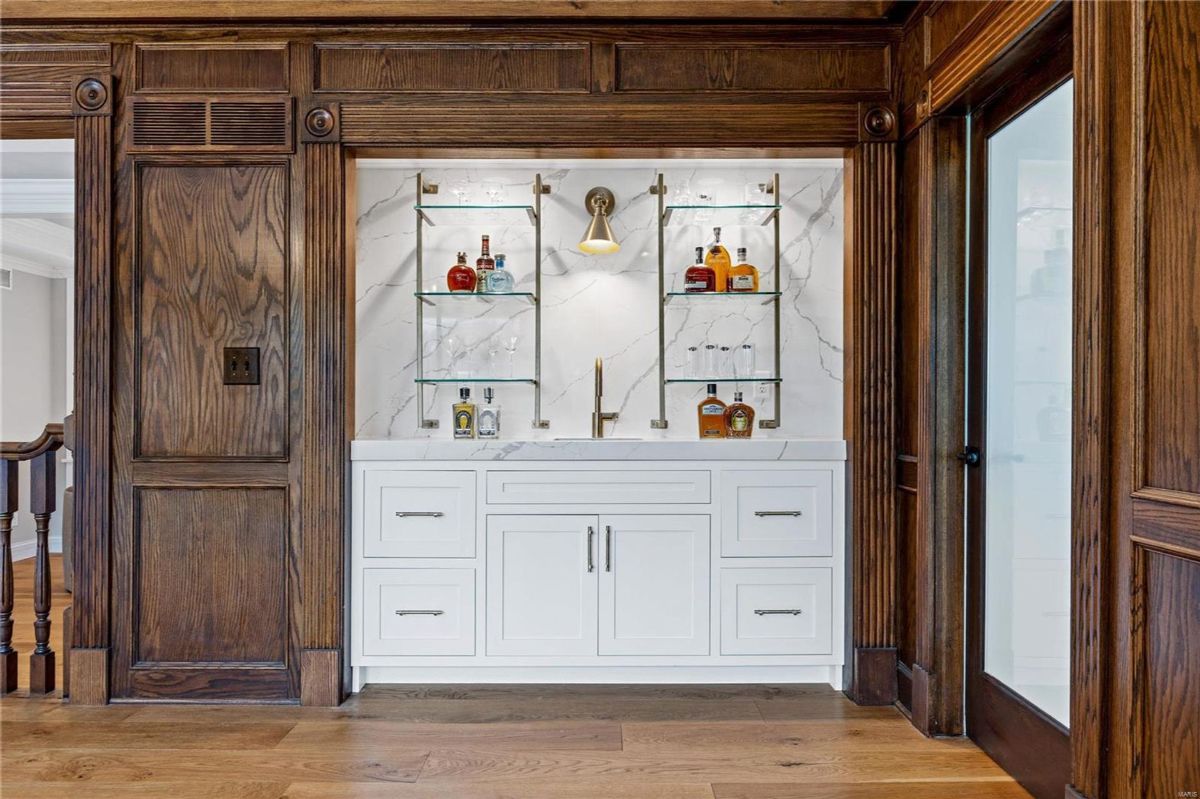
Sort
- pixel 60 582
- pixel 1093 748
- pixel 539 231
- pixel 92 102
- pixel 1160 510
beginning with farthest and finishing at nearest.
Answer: pixel 60 582, pixel 539 231, pixel 92 102, pixel 1093 748, pixel 1160 510

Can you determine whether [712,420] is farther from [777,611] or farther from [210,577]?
[210,577]

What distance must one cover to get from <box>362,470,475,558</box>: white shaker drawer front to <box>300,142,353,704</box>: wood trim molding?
106 millimetres

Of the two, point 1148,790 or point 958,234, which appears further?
point 958,234

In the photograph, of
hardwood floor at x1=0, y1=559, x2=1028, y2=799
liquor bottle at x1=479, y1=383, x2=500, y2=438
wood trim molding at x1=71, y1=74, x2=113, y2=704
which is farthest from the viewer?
liquor bottle at x1=479, y1=383, x2=500, y2=438

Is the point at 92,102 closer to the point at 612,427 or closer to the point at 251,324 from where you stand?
the point at 251,324

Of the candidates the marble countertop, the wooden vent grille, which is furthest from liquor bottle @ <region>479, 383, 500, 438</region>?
the wooden vent grille

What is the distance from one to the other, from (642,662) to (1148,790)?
62.7 inches

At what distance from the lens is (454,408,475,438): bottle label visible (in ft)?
10.4

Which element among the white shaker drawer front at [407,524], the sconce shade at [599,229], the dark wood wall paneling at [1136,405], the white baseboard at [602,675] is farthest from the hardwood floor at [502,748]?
the sconce shade at [599,229]

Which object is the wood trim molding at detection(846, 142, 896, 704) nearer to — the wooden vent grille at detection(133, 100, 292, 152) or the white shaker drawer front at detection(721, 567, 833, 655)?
the white shaker drawer front at detection(721, 567, 833, 655)

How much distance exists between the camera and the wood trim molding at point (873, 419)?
9.13 ft

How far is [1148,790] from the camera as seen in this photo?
1587 mm

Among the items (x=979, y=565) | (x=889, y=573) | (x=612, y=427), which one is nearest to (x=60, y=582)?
(x=612, y=427)

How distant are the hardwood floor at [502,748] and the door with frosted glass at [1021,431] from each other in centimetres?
23
